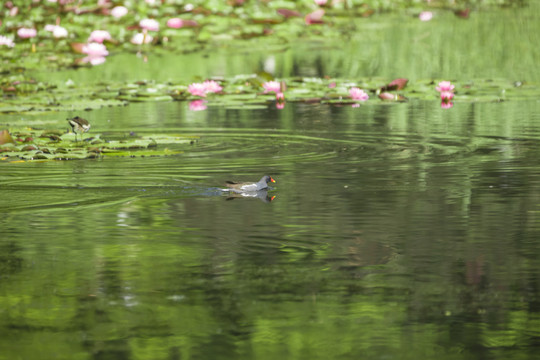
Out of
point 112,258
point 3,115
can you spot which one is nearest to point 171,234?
point 112,258

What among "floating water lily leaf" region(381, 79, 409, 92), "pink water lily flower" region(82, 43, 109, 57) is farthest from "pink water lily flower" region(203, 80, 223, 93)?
"pink water lily flower" region(82, 43, 109, 57)

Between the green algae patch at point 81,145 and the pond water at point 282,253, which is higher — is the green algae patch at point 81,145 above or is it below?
above

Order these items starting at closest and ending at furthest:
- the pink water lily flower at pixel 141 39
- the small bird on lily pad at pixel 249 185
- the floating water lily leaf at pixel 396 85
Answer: the small bird on lily pad at pixel 249 185, the floating water lily leaf at pixel 396 85, the pink water lily flower at pixel 141 39

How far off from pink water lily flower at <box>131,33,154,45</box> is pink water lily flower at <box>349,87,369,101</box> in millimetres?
6345

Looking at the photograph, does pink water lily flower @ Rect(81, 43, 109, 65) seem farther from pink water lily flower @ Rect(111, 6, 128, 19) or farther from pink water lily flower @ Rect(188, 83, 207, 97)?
pink water lily flower @ Rect(188, 83, 207, 97)

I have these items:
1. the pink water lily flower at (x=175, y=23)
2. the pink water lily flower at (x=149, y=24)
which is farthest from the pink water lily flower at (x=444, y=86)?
the pink water lily flower at (x=175, y=23)

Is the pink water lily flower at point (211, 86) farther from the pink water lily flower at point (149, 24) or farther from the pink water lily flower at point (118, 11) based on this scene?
the pink water lily flower at point (118, 11)

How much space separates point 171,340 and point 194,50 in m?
13.4

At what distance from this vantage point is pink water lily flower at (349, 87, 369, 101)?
37.0 ft

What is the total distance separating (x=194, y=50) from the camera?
56.0 feet

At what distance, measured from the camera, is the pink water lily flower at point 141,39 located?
17344 millimetres

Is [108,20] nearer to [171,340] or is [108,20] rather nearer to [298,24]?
[298,24]

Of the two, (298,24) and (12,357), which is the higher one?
(298,24)

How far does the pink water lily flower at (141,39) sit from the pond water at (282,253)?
8.65m
